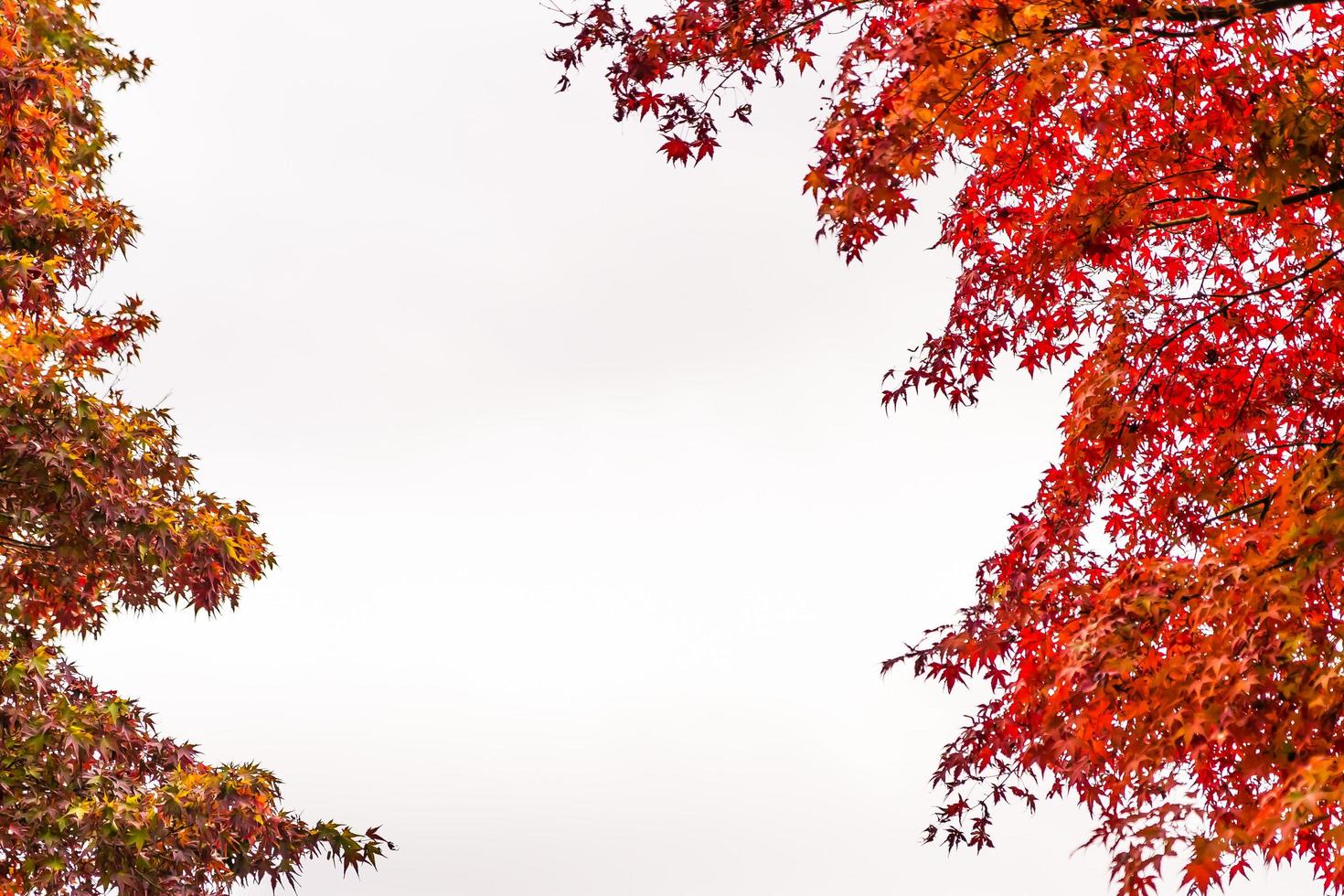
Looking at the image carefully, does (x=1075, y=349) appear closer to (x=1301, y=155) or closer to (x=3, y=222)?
(x=1301, y=155)

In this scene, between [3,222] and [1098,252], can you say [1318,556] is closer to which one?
[1098,252]

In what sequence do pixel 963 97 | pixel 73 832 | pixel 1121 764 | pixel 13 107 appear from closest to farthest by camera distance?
pixel 963 97 → pixel 1121 764 → pixel 13 107 → pixel 73 832

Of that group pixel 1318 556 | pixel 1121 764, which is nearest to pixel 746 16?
pixel 1318 556

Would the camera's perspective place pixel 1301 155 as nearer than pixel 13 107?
Yes

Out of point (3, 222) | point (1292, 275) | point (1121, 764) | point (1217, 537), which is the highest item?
point (3, 222)

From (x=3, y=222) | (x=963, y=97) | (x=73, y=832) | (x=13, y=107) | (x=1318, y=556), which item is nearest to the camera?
(x=1318, y=556)

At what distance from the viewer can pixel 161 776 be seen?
376 inches

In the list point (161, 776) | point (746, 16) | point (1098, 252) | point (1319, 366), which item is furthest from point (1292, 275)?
point (161, 776)

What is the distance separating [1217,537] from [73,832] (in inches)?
297

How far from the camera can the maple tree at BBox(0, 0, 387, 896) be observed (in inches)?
318

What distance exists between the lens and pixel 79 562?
871 centimetres

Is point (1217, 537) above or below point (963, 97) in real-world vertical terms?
below

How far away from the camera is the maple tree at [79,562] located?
→ 8.09m

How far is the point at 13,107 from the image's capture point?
745cm
